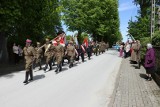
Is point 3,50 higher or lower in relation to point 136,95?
higher

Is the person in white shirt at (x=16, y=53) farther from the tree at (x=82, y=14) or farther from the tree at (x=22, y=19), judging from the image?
the tree at (x=82, y=14)

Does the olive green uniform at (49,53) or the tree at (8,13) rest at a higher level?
the tree at (8,13)

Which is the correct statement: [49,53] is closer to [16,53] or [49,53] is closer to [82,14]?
[16,53]

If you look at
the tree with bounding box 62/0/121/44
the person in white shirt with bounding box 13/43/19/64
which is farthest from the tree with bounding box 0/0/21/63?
the tree with bounding box 62/0/121/44

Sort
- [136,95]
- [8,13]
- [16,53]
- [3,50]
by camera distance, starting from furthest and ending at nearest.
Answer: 1. [3,50]
2. [16,53]
3. [8,13]
4. [136,95]

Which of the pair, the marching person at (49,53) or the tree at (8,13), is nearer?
the marching person at (49,53)

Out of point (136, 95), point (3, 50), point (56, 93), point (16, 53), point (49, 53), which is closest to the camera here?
point (136, 95)

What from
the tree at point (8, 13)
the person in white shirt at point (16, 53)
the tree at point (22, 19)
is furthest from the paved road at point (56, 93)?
the person in white shirt at point (16, 53)

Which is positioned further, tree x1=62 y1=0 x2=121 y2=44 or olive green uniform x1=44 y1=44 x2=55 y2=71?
tree x1=62 y1=0 x2=121 y2=44

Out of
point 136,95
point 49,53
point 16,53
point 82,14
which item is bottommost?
point 136,95

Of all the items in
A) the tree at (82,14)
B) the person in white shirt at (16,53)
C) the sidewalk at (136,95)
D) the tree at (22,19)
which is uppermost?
the tree at (82,14)

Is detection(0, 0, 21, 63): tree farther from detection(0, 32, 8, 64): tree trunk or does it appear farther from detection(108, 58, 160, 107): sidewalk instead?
detection(108, 58, 160, 107): sidewalk

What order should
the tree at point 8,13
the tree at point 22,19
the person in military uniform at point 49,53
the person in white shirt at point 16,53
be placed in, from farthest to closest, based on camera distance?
the person in white shirt at point 16,53 < the tree at point 22,19 < the tree at point 8,13 < the person in military uniform at point 49,53

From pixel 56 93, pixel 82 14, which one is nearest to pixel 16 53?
pixel 56 93
